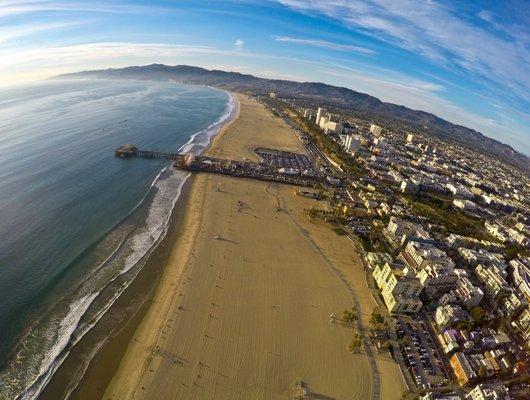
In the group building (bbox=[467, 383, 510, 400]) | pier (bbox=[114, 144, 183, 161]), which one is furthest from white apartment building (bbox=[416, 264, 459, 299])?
pier (bbox=[114, 144, 183, 161])

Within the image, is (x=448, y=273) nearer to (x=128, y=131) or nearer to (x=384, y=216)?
(x=384, y=216)

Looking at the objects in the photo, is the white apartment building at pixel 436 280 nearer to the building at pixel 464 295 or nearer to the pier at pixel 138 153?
the building at pixel 464 295

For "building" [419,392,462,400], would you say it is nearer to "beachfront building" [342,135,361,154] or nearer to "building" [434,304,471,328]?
"building" [434,304,471,328]

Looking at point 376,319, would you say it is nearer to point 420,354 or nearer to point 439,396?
point 420,354

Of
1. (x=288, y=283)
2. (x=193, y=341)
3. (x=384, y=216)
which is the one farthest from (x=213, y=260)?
(x=384, y=216)

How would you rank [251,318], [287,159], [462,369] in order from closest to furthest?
[462,369] < [251,318] < [287,159]

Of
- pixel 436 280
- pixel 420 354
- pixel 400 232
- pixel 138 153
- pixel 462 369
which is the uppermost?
pixel 138 153

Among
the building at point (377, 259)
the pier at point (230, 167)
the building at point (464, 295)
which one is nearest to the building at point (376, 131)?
the pier at point (230, 167)

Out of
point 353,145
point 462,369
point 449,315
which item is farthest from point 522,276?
point 353,145
